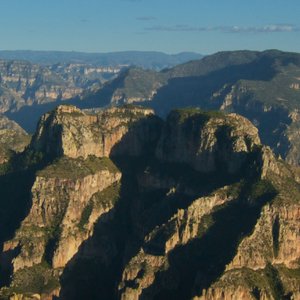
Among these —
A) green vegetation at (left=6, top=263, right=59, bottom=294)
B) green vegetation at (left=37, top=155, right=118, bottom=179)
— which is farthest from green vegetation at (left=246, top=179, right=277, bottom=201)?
green vegetation at (left=6, top=263, right=59, bottom=294)

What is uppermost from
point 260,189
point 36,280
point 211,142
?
point 211,142

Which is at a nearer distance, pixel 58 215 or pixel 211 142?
pixel 58 215

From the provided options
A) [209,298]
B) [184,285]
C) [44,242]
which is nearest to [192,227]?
[184,285]

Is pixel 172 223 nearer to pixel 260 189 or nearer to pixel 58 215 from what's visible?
pixel 260 189

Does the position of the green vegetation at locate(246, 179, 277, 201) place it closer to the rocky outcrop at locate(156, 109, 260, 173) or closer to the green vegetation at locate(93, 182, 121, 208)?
the rocky outcrop at locate(156, 109, 260, 173)

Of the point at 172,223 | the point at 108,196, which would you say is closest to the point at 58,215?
the point at 108,196

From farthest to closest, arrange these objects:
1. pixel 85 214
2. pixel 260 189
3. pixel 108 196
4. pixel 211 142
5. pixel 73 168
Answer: pixel 108 196 < pixel 73 168 < pixel 211 142 < pixel 85 214 < pixel 260 189
